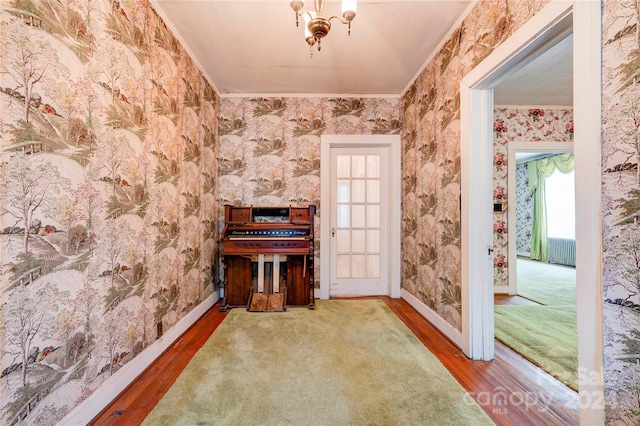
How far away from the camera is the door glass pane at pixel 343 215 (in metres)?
3.52

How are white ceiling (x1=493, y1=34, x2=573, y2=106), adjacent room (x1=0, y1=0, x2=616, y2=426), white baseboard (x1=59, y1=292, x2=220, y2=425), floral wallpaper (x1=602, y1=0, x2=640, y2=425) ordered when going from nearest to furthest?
floral wallpaper (x1=602, y1=0, x2=640, y2=425), adjacent room (x1=0, y1=0, x2=616, y2=426), white baseboard (x1=59, y1=292, x2=220, y2=425), white ceiling (x1=493, y1=34, x2=573, y2=106)

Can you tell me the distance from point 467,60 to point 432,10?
0.46 m

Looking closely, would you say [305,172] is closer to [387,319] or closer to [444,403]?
[387,319]

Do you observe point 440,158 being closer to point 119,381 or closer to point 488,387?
point 488,387

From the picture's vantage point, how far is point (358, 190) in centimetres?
354

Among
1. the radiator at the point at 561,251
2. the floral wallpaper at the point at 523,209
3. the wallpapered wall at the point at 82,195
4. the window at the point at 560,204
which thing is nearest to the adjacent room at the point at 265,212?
the wallpapered wall at the point at 82,195

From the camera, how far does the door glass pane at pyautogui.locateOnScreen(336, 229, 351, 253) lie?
11.5ft

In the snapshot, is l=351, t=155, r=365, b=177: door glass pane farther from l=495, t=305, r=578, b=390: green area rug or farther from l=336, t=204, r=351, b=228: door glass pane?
l=495, t=305, r=578, b=390: green area rug

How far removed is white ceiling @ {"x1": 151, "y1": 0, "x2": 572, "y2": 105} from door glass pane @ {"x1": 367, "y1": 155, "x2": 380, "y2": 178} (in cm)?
83

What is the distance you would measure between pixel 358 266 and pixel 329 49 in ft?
8.35

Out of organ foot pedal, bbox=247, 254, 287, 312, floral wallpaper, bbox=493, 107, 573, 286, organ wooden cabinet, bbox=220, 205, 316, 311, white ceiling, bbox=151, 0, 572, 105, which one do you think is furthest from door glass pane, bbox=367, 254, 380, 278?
white ceiling, bbox=151, 0, 572, 105

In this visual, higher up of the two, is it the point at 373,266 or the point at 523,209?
the point at 523,209

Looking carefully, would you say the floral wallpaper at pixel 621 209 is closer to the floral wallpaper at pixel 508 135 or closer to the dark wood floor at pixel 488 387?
the dark wood floor at pixel 488 387

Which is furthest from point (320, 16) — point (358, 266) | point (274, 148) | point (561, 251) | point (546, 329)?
point (561, 251)
